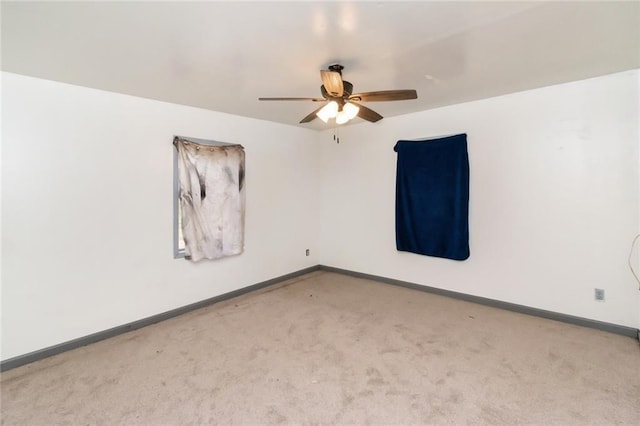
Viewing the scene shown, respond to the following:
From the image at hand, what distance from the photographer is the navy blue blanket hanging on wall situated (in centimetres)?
358

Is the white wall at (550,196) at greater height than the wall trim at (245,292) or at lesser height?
greater

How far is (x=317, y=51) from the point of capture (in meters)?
2.13

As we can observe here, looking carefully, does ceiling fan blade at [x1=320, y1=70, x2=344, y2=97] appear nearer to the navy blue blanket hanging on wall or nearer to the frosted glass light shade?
the frosted glass light shade

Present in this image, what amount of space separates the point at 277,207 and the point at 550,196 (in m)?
3.29

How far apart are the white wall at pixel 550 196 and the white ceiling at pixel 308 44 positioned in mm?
364

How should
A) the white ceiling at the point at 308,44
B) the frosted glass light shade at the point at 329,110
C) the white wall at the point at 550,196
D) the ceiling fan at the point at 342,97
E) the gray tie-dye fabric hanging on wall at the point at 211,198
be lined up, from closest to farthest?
the white ceiling at the point at 308,44
the ceiling fan at the point at 342,97
the frosted glass light shade at the point at 329,110
the white wall at the point at 550,196
the gray tie-dye fabric hanging on wall at the point at 211,198

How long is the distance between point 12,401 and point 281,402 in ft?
5.80

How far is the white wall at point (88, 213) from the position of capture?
2.37 meters

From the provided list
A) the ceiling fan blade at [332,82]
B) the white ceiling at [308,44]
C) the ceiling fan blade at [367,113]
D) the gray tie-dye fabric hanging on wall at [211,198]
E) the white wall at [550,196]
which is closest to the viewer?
the white ceiling at [308,44]

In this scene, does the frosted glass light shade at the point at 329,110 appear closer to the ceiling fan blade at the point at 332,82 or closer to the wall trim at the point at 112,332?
the ceiling fan blade at the point at 332,82

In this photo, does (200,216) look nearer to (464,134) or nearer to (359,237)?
(359,237)

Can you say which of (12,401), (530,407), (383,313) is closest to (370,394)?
(530,407)

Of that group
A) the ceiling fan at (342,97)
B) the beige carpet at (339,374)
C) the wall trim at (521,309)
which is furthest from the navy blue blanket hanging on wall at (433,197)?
the ceiling fan at (342,97)

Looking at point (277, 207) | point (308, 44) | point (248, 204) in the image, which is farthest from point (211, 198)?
point (308, 44)
